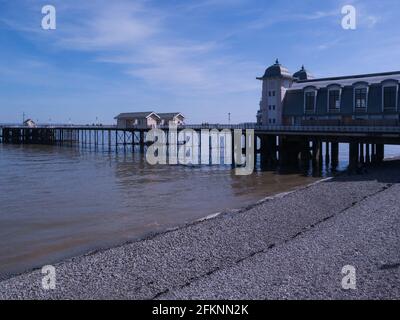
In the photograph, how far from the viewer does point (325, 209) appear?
15688 mm

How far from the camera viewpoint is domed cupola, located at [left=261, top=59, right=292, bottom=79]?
36.7 m

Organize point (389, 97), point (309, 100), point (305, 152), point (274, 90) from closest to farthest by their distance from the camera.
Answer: point (389, 97) < point (309, 100) < point (305, 152) < point (274, 90)

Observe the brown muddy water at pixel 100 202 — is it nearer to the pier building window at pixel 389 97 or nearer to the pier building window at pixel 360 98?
the pier building window at pixel 360 98

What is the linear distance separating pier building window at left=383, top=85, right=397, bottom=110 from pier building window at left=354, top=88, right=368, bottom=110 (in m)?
1.43

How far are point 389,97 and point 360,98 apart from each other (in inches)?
86.8

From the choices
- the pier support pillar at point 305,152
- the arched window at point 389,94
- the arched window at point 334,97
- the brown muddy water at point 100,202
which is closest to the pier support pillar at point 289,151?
the pier support pillar at point 305,152

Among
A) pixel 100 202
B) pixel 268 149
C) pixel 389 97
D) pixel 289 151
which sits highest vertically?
pixel 389 97

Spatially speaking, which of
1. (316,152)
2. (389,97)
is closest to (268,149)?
(316,152)

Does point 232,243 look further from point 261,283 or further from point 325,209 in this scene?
point 325,209

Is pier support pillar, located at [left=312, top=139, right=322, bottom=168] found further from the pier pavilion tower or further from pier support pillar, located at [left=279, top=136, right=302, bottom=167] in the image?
the pier pavilion tower

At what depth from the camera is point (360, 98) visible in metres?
31.9

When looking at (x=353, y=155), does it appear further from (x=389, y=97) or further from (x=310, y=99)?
(x=310, y=99)
